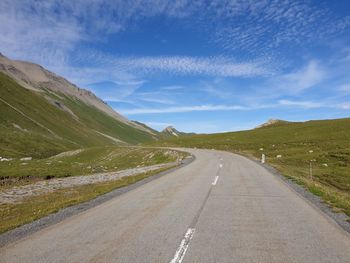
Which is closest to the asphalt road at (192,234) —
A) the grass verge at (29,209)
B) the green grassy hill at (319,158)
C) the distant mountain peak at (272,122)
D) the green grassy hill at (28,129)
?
the grass verge at (29,209)

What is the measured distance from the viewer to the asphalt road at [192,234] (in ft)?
26.4

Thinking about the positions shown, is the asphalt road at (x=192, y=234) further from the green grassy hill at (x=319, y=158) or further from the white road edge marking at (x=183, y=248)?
the green grassy hill at (x=319, y=158)

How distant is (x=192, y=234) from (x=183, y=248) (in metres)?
1.31

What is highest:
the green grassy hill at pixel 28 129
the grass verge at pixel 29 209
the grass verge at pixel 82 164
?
the green grassy hill at pixel 28 129

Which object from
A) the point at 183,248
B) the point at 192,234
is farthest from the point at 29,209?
the point at 183,248

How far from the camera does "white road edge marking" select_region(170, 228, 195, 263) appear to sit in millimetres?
7719

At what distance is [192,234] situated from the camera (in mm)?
9773

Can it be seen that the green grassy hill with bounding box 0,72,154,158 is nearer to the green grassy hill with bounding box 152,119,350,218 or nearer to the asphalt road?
the green grassy hill with bounding box 152,119,350,218

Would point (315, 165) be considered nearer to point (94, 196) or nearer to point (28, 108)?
point (94, 196)

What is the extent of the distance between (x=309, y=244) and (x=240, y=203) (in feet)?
19.4

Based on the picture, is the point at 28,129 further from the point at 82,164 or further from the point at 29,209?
the point at 29,209

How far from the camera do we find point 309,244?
882 cm

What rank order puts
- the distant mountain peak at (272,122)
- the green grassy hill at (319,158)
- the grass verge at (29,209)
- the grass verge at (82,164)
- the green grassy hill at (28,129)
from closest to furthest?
the grass verge at (29,209) < the green grassy hill at (319,158) < the grass verge at (82,164) < the green grassy hill at (28,129) < the distant mountain peak at (272,122)

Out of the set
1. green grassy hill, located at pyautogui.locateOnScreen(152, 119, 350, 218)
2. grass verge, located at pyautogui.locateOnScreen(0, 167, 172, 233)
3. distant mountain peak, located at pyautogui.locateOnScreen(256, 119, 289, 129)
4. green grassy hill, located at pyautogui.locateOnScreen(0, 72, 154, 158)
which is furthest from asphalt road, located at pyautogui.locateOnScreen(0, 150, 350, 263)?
distant mountain peak, located at pyautogui.locateOnScreen(256, 119, 289, 129)
